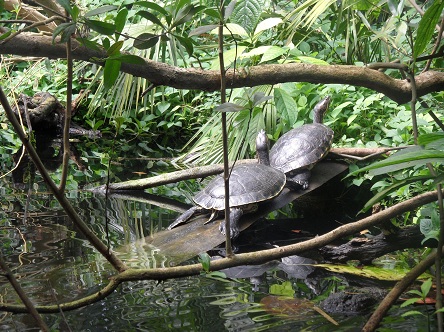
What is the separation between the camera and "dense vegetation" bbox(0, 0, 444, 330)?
4.15 ft

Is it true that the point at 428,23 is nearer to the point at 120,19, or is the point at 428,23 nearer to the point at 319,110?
the point at 120,19

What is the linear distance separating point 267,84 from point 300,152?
4.88 feet

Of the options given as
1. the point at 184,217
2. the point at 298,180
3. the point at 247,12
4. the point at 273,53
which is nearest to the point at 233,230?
the point at 184,217

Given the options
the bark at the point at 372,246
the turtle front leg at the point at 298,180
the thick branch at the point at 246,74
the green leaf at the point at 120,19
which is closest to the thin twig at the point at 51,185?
the green leaf at the point at 120,19

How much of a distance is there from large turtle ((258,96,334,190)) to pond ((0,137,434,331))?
0.25 metres

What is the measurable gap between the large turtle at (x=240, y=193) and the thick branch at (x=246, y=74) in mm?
1047

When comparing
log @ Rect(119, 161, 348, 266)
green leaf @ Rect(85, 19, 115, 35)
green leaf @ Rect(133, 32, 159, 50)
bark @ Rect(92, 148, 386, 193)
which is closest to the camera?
green leaf @ Rect(85, 19, 115, 35)

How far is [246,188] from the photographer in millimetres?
3336

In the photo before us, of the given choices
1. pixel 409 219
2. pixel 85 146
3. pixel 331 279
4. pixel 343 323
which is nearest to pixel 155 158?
pixel 85 146

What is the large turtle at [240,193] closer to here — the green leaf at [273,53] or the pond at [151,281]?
the pond at [151,281]

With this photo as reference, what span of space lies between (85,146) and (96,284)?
4.12m

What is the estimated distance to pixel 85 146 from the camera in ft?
20.7

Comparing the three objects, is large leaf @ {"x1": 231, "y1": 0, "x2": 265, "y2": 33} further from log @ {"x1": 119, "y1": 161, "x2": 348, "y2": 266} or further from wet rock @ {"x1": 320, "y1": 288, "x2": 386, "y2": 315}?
log @ {"x1": 119, "y1": 161, "x2": 348, "y2": 266}

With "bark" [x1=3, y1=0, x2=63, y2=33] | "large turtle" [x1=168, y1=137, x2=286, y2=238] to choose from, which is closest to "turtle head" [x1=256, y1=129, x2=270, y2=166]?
"large turtle" [x1=168, y1=137, x2=286, y2=238]
